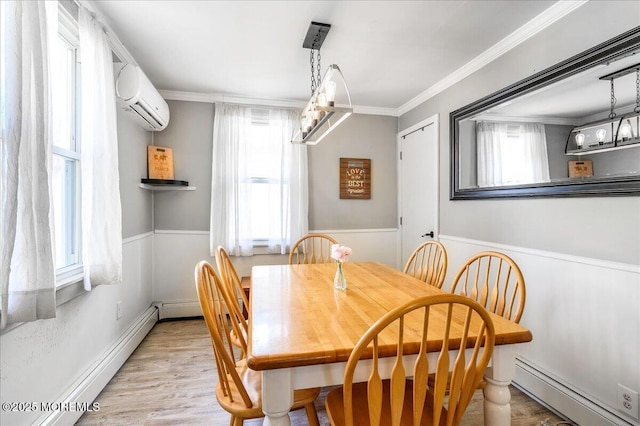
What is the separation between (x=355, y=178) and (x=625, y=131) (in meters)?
2.40

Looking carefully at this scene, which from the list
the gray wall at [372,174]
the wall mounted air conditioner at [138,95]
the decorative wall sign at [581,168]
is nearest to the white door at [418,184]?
the gray wall at [372,174]

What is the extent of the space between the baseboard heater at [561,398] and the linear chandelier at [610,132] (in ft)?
4.46

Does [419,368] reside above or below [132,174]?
below

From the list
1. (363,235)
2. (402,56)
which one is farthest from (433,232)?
(402,56)

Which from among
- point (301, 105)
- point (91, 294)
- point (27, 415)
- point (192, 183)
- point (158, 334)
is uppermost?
point (301, 105)

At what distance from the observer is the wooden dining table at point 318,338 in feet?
3.00

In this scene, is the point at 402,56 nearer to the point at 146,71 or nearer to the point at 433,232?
the point at 433,232

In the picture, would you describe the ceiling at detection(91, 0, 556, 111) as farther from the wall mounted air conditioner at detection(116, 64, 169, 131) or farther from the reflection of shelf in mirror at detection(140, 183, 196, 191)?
the reflection of shelf in mirror at detection(140, 183, 196, 191)

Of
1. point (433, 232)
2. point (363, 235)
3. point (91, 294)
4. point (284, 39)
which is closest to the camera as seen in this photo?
point (91, 294)

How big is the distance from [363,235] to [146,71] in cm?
277

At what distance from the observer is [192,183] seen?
3244mm

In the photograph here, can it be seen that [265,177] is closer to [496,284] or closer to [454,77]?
[454,77]

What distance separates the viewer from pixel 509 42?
2.10m

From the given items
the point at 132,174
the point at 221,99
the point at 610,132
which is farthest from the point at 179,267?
the point at 610,132
